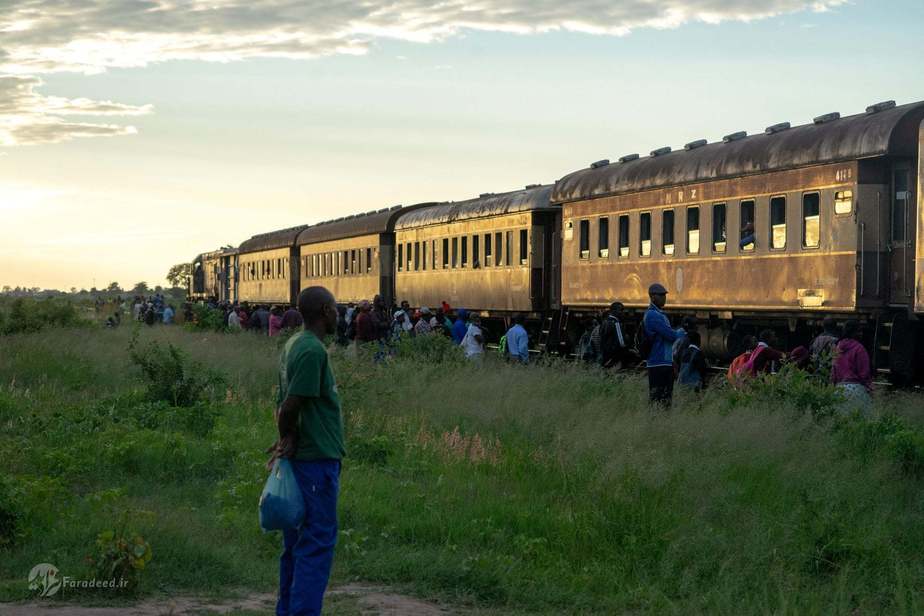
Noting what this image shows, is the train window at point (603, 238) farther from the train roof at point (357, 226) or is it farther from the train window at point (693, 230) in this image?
the train roof at point (357, 226)

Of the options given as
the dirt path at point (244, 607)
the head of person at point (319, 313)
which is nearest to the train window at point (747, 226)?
the dirt path at point (244, 607)

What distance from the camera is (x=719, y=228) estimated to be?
2255 cm

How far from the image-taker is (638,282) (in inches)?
996

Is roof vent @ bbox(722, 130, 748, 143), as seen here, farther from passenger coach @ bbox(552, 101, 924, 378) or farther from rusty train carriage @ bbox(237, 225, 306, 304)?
rusty train carriage @ bbox(237, 225, 306, 304)

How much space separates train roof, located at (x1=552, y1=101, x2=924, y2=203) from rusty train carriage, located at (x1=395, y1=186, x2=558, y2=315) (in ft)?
7.09

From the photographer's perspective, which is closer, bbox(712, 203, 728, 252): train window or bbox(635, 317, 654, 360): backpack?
bbox(635, 317, 654, 360): backpack

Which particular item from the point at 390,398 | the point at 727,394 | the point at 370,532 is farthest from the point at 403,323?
the point at 370,532

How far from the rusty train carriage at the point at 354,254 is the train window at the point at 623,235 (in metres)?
15.8

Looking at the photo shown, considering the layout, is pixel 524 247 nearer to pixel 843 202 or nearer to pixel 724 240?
pixel 724 240

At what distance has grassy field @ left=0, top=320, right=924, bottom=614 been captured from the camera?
9.29 metres

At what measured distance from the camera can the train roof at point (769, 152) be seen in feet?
60.1

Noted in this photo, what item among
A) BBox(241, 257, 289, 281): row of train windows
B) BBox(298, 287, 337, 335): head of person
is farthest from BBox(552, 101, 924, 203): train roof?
BBox(241, 257, 289, 281): row of train windows

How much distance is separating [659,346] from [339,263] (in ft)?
106

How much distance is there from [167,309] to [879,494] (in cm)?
4962
